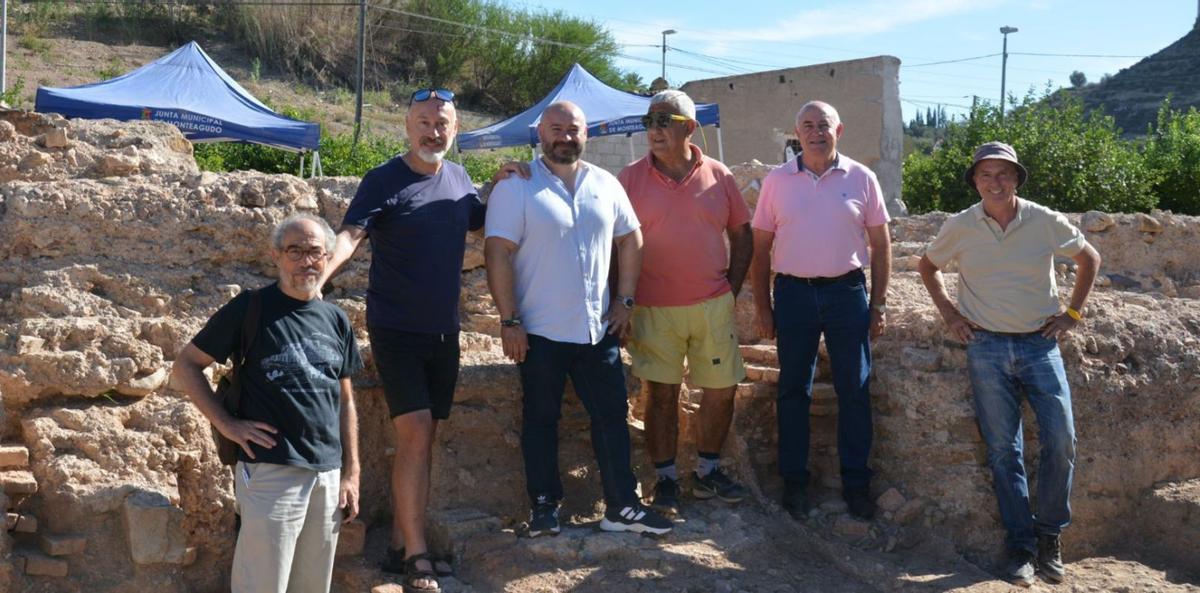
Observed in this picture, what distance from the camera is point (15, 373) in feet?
13.6

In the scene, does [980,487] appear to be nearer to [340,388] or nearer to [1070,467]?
[1070,467]

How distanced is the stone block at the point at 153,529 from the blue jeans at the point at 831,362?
2517mm

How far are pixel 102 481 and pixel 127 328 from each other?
2.11 ft

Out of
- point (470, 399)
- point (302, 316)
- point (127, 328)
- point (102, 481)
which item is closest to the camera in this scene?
point (302, 316)

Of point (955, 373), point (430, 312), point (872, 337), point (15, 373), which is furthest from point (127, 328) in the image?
point (955, 373)

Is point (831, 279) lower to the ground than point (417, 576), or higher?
higher

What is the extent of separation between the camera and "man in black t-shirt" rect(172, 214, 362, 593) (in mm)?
3432

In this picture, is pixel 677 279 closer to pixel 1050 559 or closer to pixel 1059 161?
pixel 1050 559

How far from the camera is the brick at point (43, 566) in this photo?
3953mm

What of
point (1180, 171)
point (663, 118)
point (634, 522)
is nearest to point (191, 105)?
point (663, 118)

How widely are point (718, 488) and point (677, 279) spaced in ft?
3.15

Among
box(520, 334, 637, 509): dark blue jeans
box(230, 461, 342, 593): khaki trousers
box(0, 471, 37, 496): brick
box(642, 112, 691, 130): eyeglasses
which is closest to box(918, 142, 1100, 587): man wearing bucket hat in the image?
box(642, 112, 691, 130): eyeglasses

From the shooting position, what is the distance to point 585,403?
180 inches

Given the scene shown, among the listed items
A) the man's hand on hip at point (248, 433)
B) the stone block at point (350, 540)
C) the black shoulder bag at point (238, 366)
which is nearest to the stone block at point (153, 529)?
the stone block at point (350, 540)
